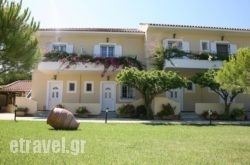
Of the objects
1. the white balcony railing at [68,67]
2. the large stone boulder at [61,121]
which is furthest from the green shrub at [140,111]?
the large stone boulder at [61,121]

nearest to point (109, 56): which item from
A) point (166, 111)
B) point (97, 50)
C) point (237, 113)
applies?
point (97, 50)

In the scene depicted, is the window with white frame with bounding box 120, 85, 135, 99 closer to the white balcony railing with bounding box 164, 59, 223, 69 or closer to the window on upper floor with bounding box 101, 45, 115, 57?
the window on upper floor with bounding box 101, 45, 115, 57

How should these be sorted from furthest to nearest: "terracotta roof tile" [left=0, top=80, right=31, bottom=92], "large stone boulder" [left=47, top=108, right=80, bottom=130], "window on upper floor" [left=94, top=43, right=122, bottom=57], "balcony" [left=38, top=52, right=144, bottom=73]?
"terracotta roof tile" [left=0, top=80, right=31, bottom=92]
"window on upper floor" [left=94, top=43, right=122, bottom=57]
"balcony" [left=38, top=52, right=144, bottom=73]
"large stone boulder" [left=47, top=108, right=80, bottom=130]

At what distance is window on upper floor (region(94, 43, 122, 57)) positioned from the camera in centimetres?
3027

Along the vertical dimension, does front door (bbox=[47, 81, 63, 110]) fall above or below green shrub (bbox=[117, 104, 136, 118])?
above

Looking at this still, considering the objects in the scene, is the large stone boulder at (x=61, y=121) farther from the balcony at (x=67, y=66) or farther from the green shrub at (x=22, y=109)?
the balcony at (x=67, y=66)

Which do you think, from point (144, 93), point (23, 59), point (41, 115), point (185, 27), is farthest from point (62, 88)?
point (23, 59)

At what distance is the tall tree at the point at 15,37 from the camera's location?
33.0ft

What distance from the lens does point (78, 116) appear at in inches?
1045

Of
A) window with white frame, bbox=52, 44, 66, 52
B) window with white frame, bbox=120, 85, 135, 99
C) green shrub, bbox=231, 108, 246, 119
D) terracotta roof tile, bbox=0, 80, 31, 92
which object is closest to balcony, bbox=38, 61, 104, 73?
window with white frame, bbox=52, 44, 66, 52

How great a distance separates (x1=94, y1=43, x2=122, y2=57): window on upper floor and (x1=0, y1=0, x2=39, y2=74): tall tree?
1912 cm

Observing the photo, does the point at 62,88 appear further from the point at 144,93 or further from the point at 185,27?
the point at 185,27

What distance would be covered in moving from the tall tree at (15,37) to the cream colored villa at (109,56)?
58.8 ft

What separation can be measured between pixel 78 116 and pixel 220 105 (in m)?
11.3
